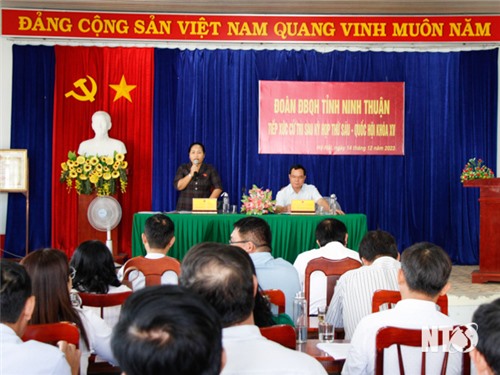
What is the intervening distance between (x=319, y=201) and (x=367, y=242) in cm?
337

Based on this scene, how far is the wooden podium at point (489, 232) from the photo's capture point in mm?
6574

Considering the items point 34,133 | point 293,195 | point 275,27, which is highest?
point 275,27

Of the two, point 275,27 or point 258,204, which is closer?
point 258,204

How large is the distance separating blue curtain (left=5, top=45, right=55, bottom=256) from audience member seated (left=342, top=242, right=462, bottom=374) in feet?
21.7

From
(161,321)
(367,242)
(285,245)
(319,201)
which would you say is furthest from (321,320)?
(319,201)

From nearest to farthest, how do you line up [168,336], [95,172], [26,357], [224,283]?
1. [168,336]
2. [224,283]
3. [26,357]
4. [95,172]

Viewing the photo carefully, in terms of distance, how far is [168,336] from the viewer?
101 cm

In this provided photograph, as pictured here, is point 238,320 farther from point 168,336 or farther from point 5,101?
point 5,101

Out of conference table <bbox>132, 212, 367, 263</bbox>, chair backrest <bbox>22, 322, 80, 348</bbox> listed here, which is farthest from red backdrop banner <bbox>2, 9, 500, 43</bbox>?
chair backrest <bbox>22, 322, 80, 348</bbox>

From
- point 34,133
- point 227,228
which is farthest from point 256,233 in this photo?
point 34,133

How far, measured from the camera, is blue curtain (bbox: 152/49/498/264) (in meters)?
8.16

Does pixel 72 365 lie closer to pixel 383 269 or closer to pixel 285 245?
pixel 383 269

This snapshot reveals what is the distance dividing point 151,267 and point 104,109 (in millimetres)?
5144

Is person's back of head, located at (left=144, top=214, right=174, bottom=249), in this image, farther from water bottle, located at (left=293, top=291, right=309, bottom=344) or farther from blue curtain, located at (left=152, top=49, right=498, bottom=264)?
blue curtain, located at (left=152, top=49, right=498, bottom=264)
